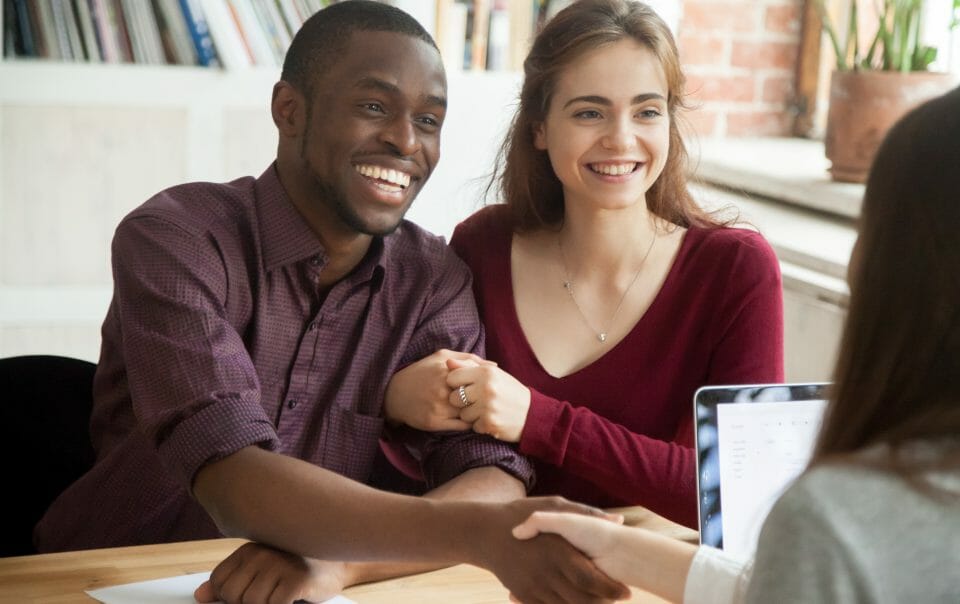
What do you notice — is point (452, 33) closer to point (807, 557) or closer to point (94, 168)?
point (94, 168)

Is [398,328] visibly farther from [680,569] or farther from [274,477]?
[680,569]

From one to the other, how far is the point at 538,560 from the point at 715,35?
2.46 m

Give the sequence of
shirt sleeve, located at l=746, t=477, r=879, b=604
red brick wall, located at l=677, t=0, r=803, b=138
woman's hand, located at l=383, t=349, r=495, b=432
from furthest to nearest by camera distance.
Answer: red brick wall, located at l=677, t=0, r=803, b=138 < woman's hand, located at l=383, t=349, r=495, b=432 < shirt sleeve, located at l=746, t=477, r=879, b=604

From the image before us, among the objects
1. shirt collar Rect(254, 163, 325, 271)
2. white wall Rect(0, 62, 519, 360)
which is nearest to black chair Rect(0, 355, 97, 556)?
shirt collar Rect(254, 163, 325, 271)

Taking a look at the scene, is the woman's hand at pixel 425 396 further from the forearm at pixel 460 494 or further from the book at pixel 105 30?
the book at pixel 105 30

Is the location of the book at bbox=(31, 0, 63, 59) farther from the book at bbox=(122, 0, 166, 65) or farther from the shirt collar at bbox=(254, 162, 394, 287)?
the shirt collar at bbox=(254, 162, 394, 287)

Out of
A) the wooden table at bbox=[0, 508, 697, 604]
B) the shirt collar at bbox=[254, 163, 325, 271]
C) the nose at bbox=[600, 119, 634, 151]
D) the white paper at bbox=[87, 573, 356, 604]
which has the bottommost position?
the wooden table at bbox=[0, 508, 697, 604]

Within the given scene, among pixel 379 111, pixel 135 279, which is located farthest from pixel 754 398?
pixel 135 279

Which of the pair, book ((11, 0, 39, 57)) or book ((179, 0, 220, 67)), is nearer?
book ((11, 0, 39, 57))

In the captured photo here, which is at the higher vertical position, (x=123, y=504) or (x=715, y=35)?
(x=715, y=35)

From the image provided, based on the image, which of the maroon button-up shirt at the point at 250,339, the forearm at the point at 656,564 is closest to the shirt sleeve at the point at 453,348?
the maroon button-up shirt at the point at 250,339

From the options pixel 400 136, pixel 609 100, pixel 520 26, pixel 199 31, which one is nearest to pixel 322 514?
pixel 400 136

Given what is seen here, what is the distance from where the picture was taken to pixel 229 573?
4.61ft

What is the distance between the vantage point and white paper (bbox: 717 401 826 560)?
148 centimetres
